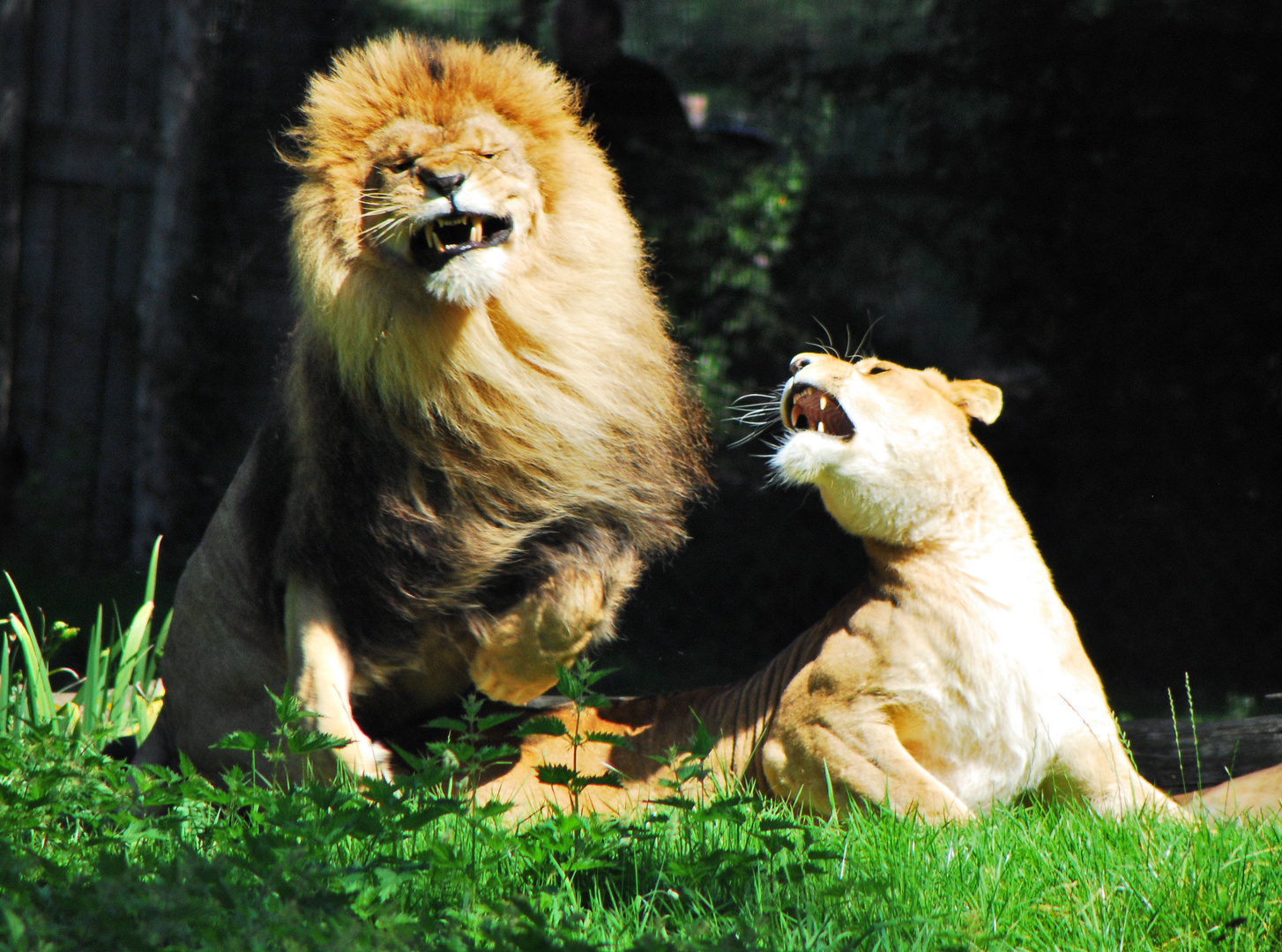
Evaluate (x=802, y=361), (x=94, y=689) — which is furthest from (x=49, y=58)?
(x=802, y=361)

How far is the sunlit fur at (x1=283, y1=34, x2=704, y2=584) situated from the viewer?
2.80m

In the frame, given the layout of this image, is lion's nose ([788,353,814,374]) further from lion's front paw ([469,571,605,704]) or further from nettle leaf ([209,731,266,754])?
nettle leaf ([209,731,266,754])

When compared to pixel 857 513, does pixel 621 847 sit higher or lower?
lower

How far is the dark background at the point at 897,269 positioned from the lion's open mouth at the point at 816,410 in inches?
95.5

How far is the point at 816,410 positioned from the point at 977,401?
37 cm

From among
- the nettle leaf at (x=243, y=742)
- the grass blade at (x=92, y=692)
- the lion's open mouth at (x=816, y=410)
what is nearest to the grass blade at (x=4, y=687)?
the grass blade at (x=92, y=692)

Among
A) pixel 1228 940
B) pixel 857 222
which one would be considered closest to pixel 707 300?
pixel 857 222

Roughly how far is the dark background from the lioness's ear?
8.23 feet

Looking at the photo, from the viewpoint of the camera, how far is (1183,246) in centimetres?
544

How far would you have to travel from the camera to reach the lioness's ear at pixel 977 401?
298 cm

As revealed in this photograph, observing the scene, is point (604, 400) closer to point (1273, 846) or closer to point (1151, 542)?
point (1273, 846)

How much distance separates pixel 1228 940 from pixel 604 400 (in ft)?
5.52

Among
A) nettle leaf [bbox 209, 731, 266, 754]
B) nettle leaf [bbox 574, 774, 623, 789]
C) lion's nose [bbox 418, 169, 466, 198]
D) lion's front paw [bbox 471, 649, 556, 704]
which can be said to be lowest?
lion's front paw [bbox 471, 649, 556, 704]

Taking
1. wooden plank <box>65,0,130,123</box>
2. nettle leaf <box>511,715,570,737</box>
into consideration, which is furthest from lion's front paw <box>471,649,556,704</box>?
wooden plank <box>65,0,130,123</box>
